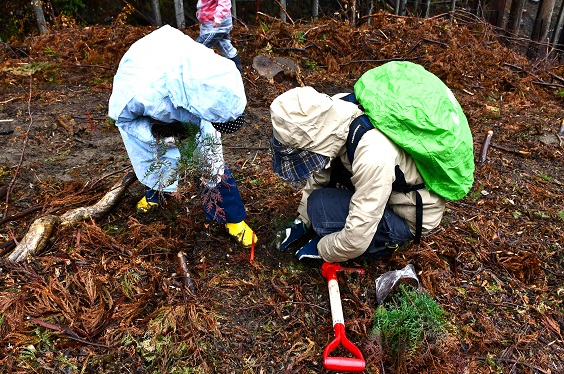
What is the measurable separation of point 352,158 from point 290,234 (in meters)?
0.84

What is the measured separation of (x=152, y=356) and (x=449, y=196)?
71.3 inches

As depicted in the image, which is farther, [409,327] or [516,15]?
[516,15]

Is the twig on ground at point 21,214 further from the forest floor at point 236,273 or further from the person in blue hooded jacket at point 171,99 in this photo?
the person in blue hooded jacket at point 171,99

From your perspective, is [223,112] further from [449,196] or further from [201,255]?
[449,196]

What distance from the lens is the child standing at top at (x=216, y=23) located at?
5262 millimetres

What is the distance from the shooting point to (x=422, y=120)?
2.22m

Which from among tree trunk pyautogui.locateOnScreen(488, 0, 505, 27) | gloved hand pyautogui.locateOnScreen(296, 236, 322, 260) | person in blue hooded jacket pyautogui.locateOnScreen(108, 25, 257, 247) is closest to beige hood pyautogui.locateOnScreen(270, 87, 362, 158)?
person in blue hooded jacket pyautogui.locateOnScreen(108, 25, 257, 247)

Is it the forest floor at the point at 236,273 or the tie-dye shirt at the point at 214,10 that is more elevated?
the tie-dye shirt at the point at 214,10

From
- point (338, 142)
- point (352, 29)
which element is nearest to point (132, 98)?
point (338, 142)

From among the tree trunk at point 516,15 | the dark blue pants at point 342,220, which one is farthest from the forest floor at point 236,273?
the tree trunk at point 516,15

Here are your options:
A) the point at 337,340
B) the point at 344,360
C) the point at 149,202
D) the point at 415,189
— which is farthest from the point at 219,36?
the point at 344,360

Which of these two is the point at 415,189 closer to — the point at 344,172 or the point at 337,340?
the point at 344,172

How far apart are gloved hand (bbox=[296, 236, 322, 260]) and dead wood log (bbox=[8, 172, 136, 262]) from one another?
136cm

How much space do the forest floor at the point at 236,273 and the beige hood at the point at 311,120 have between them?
3.08 feet
